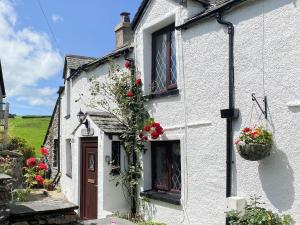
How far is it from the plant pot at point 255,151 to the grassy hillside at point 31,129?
36763 mm

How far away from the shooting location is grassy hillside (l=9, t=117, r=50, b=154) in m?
44.5

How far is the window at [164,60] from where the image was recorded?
884cm

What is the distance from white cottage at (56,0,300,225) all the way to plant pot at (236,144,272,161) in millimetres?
186

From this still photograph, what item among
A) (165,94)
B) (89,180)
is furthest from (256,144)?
(89,180)

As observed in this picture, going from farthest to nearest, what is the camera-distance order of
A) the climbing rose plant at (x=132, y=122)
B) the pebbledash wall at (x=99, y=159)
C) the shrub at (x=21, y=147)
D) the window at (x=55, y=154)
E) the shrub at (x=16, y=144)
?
the shrub at (x=21, y=147) < the shrub at (x=16, y=144) < the window at (x=55, y=154) < the pebbledash wall at (x=99, y=159) < the climbing rose plant at (x=132, y=122)

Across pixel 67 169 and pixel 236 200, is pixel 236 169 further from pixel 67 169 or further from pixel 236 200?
pixel 67 169

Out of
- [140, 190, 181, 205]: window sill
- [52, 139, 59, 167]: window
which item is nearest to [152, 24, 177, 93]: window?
[140, 190, 181, 205]: window sill

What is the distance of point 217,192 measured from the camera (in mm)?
7227

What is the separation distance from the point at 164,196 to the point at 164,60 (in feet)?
9.98

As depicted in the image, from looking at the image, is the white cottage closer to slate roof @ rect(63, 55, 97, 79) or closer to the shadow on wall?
the shadow on wall

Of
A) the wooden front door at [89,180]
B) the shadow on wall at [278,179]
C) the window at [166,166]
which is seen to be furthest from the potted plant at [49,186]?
the shadow on wall at [278,179]

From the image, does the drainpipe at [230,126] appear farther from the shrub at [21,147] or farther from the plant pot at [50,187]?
the shrub at [21,147]

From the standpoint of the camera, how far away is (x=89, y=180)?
36.4 ft

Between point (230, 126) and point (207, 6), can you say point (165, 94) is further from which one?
point (230, 126)
